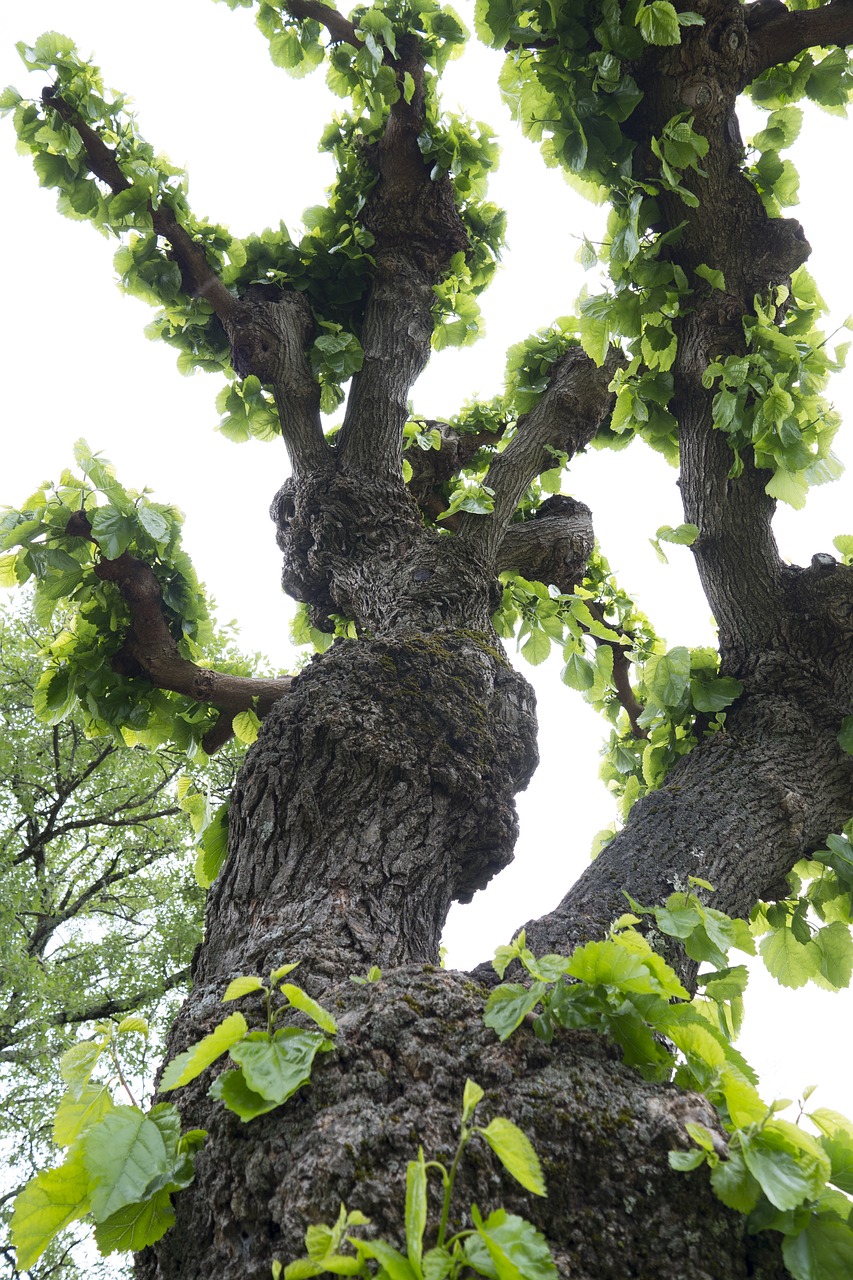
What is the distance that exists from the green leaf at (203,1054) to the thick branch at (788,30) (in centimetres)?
320

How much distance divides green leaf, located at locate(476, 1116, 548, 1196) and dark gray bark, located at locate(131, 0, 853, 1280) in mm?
143

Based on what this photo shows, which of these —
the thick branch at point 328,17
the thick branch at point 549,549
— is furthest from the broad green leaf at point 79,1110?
the thick branch at point 328,17

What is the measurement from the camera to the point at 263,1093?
3.61 ft

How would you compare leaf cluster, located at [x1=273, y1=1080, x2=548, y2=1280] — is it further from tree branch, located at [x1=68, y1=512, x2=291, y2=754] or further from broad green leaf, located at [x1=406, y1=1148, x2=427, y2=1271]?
tree branch, located at [x1=68, y1=512, x2=291, y2=754]

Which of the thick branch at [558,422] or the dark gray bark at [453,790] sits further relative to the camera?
A: the thick branch at [558,422]

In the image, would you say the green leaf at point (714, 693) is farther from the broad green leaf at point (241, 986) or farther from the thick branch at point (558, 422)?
the broad green leaf at point (241, 986)

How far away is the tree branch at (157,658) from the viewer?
2.59 metres

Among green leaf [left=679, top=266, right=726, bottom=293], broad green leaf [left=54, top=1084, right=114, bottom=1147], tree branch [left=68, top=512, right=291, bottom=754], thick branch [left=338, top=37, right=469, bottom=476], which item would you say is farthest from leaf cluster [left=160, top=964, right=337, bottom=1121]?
thick branch [left=338, top=37, right=469, bottom=476]

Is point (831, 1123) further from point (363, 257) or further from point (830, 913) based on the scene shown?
point (363, 257)

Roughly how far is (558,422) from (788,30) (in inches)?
58.9

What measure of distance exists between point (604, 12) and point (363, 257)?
1.42 m

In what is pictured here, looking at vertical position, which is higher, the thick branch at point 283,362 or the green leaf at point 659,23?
the thick branch at point 283,362

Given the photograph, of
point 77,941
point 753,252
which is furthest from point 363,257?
point 77,941

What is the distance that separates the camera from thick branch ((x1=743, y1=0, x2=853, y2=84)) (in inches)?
106
